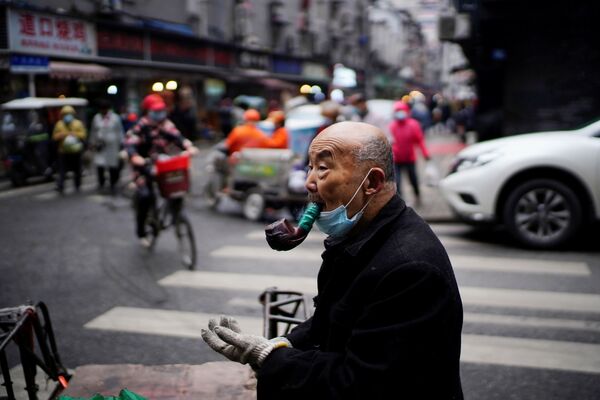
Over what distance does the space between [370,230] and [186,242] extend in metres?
5.59

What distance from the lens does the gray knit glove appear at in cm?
206

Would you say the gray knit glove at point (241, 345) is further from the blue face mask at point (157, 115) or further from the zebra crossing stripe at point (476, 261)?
the blue face mask at point (157, 115)

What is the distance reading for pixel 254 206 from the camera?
10523mm

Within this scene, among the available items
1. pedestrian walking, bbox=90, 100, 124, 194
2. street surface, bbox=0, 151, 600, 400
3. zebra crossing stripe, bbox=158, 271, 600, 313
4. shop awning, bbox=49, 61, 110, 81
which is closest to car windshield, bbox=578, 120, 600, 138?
street surface, bbox=0, 151, 600, 400

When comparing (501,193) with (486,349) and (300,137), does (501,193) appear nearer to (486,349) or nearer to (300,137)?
(486,349)

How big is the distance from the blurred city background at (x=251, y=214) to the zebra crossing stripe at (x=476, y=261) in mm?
40

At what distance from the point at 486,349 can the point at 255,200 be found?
6129 millimetres

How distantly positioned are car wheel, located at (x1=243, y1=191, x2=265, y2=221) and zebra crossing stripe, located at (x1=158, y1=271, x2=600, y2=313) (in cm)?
333

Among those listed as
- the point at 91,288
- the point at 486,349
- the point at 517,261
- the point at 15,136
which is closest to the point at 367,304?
the point at 486,349

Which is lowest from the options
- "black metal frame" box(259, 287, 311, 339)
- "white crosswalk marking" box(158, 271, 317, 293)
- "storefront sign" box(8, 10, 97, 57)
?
"white crosswalk marking" box(158, 271, 317, 293)

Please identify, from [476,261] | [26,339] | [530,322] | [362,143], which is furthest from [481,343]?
[362,143]

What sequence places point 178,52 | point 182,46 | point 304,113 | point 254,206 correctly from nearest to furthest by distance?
point 254,206
point 304,113
point 178,52
point 182,46

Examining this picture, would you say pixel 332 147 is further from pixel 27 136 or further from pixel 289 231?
pixel 27 136

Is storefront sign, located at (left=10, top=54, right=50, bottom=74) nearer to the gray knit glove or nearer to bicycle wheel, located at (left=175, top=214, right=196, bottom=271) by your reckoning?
bicycle wheel, located at (left=175, top=214, right=196, bottom=271)
